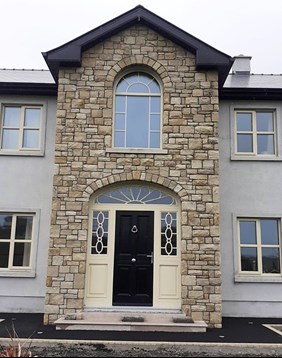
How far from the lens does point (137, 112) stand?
10180mm

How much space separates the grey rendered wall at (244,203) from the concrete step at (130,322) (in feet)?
7.22

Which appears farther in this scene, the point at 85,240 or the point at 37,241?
the point at 37,241

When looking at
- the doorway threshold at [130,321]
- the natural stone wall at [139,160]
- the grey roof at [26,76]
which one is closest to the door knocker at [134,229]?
the natural stone wall at [139,160]

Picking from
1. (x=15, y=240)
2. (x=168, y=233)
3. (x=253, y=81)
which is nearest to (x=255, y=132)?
(x=253, y=81)

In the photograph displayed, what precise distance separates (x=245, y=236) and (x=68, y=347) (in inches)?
236

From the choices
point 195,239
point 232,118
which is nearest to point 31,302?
point 195,239

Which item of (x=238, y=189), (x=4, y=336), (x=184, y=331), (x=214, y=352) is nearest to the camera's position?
(x=214, y=352)

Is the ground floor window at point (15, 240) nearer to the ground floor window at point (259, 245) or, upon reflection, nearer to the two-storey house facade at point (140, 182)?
the two-storey house facade at point (140, 182)

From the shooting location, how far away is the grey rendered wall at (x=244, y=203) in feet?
34.0

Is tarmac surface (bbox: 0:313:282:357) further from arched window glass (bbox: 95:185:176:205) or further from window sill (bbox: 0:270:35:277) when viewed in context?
arched window glass (bbox: 95:185:176:205)

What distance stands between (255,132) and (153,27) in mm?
4201

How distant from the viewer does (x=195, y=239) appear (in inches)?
364

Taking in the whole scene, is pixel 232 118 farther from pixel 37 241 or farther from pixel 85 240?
pixel 37 241

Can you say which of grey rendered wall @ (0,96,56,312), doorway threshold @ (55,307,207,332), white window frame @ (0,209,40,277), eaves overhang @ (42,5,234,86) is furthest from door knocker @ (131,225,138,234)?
eaves overhang @ (42,5,234,86)
